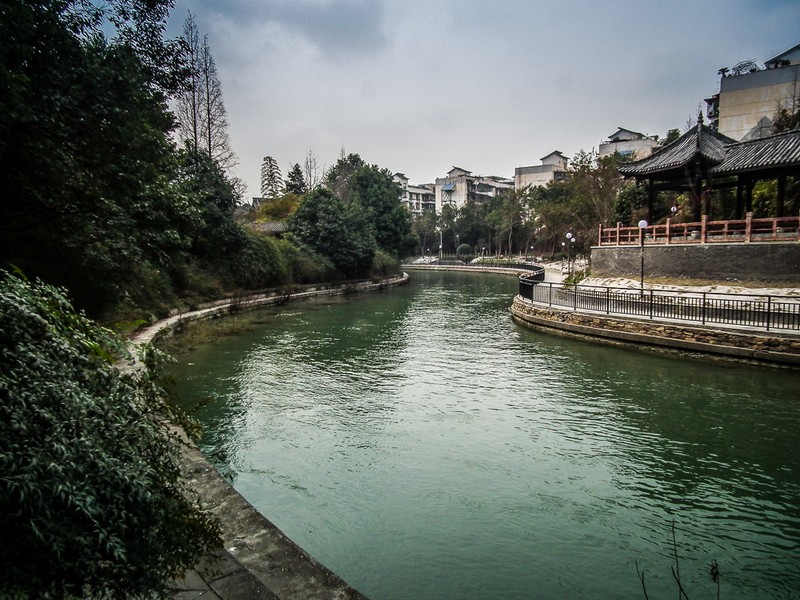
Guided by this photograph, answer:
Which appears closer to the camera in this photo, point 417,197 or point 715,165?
point 715,165

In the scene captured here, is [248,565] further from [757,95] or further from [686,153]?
[757,95]

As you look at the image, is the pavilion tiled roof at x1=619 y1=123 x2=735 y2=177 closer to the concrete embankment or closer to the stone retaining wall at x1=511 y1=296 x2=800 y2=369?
the stone retaining wall at x1=511 y1=296 x2=800 y2=369

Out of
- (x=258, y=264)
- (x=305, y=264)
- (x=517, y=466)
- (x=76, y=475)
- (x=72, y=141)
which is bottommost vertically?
(x=517, y=466)

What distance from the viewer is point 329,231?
39781 millimetres

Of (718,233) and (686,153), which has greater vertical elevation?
(686,153)

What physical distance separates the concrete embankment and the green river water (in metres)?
0.57

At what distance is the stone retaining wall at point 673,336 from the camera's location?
1356 centimetres

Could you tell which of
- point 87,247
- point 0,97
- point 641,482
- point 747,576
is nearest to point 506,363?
point 641,482

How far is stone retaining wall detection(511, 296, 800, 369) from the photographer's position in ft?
44.5

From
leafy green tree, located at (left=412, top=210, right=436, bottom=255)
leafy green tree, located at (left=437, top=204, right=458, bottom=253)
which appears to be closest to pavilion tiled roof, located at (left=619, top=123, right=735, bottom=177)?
leafy green tree, located at (left=437, top=204, right=458, bottom=253)

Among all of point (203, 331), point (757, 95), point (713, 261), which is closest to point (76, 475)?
point (203, 331)

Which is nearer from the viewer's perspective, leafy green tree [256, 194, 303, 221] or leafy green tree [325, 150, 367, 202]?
leafy green tree [256, 194, 303, 221]

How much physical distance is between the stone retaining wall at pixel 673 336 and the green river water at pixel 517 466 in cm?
61

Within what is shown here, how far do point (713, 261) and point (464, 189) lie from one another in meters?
77.9
